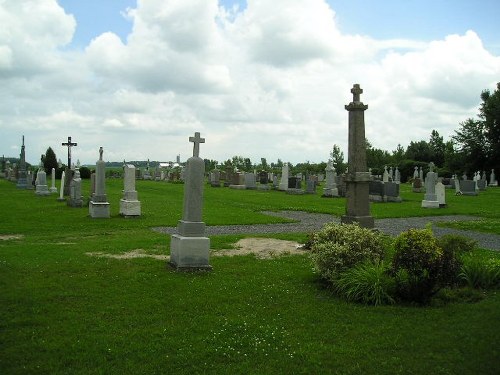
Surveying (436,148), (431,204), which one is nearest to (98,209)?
(431,204)

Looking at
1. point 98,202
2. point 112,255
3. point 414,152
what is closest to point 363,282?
point 112,255

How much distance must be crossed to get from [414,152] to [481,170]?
23.7m

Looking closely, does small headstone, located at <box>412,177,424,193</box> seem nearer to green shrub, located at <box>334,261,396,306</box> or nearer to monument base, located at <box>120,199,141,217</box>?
monument base, located at <box>120,199,141,217</box>

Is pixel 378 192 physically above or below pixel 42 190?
above

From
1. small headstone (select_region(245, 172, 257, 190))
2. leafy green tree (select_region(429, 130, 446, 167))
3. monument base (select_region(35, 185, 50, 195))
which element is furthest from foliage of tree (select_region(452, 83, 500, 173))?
monument base (select_region(35, 185, 50, 195))

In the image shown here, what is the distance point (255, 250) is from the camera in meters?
12.3

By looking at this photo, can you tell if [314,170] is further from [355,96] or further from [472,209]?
[355,96]

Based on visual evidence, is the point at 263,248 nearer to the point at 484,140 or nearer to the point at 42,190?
the point at 42,190

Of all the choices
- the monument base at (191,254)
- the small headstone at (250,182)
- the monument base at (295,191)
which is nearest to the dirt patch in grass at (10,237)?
the monument base at (191,254)

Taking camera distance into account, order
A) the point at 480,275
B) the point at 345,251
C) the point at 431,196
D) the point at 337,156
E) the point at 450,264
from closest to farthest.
A: the point at 450,264 → the point at 480,275 → the point at 345,251 → the point at 431,196 → the point at 337,156

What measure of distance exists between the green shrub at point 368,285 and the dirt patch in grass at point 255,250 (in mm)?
3456

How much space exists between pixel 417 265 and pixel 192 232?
458cm

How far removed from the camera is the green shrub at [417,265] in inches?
294

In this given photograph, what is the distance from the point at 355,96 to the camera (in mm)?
13516
